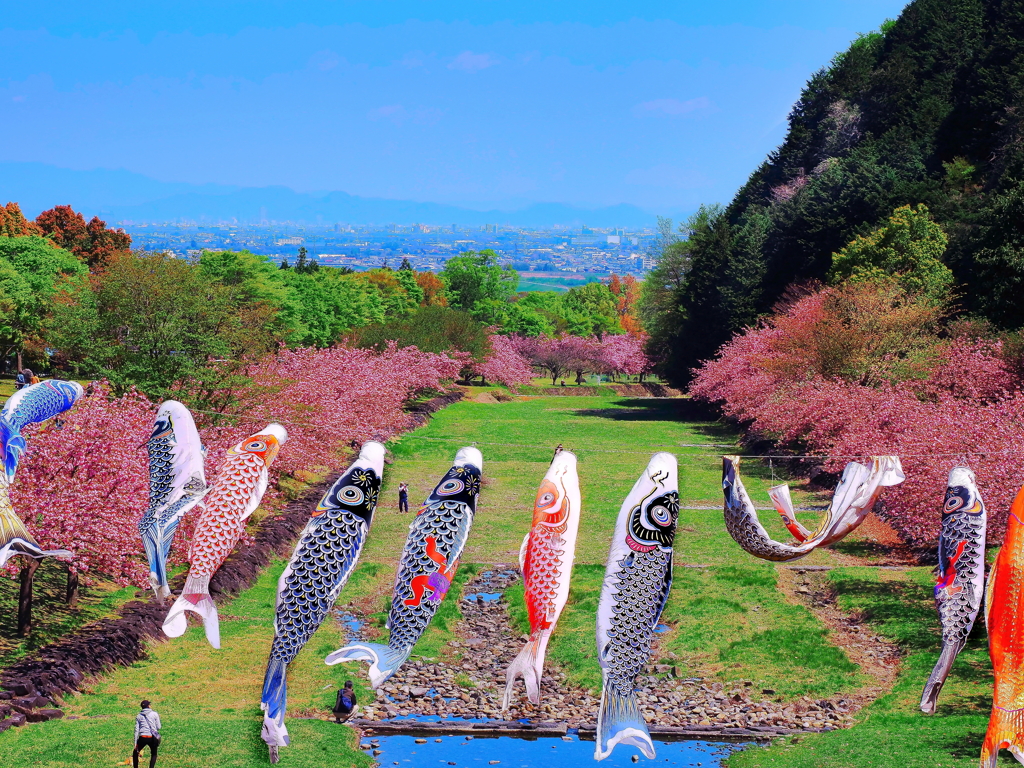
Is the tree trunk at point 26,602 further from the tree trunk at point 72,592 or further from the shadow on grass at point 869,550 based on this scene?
the shadow on grass at point 869,550

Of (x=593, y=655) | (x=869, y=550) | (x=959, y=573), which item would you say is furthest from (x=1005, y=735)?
(x=869, y=550)

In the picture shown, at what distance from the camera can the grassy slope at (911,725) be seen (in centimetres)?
1594

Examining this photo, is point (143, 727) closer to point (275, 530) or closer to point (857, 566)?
point (275, 530)

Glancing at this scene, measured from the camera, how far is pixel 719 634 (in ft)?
74.3

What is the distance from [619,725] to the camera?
1057cm

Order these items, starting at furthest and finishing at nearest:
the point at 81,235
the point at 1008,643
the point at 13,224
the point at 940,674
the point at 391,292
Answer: the point at 391,292 → the point at 81,235 → the point at 13,224 → the point at 940,674 → the point at 1008,643

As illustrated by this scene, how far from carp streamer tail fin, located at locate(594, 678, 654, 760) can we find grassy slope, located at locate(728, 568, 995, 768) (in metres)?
6.69

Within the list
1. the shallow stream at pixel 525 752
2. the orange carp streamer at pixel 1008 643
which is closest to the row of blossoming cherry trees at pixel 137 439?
the shallow stream at pixel 525 752

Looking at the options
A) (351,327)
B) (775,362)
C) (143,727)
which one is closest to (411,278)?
(351,327)

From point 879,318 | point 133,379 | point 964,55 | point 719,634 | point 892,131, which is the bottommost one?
point 719,634

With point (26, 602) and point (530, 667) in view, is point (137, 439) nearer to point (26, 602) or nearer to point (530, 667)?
point (26, 602)

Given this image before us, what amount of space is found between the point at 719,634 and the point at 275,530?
456 inches

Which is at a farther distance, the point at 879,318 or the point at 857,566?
the point at 879,318

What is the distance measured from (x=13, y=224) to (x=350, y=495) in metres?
62.6
